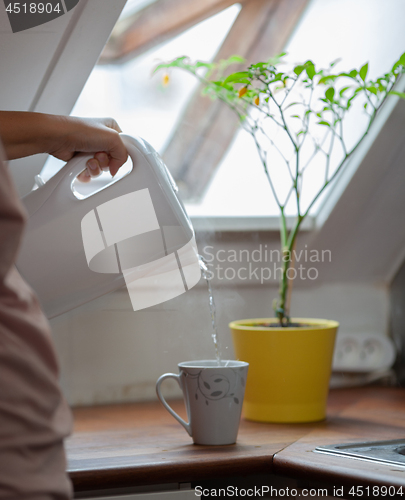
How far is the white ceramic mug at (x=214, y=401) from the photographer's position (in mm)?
845

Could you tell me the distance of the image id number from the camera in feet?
2.79

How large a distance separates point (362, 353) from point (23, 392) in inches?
42.6

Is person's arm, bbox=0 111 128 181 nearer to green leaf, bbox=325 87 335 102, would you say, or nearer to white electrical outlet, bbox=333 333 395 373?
green leaf, bbox=325 87 335 102

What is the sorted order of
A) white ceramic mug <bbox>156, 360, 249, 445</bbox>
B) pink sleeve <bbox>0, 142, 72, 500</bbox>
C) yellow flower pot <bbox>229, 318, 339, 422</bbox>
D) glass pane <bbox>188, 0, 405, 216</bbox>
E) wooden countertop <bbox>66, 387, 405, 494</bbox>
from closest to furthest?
pink sleeve <bbox>0, 142, 72, 500</bbox> < wooden countertop <bbox>66, 387, 405, 494</bbox> < white ceramic mug <bbox>156, 360, 249, 445</bbox> < yellow flower pot <bbox>229, 318, 339, 422</bbox> < glass pane <bbox>188, 0, 405, 216</bbox>

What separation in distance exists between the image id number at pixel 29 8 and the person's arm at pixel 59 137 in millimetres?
198

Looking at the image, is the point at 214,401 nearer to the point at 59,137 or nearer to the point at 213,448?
the point at 213,448

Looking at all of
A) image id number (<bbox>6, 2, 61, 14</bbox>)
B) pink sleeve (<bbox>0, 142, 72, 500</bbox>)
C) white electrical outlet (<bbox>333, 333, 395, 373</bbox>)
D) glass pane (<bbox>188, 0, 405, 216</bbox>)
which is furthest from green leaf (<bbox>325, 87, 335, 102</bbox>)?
pink sleeve (<bbox>0, 142, 72, 500</bbox>)

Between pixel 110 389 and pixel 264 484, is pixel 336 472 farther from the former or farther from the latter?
pixel 110 389

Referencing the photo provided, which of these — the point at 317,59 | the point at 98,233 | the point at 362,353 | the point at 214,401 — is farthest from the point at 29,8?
the point at 362,353

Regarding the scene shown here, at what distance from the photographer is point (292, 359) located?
3.33 feet

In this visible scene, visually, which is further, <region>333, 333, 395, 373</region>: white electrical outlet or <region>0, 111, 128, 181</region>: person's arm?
<region>333, 333, 395, 373</region>: white electrical outlet

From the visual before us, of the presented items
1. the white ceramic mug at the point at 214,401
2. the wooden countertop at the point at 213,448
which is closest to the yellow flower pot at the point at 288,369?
the wooden countertop at the point at 213,448

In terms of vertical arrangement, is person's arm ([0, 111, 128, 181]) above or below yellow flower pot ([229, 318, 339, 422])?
above

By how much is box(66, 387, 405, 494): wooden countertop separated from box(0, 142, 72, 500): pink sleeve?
0.30m
